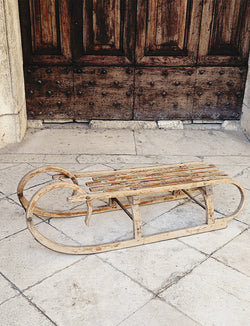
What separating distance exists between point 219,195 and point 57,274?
1.47 m

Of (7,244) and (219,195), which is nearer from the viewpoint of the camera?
(7,244)

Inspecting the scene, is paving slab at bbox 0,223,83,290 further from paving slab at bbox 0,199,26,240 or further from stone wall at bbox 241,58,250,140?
stone wall at bbox 241,58,250,140

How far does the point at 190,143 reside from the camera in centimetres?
399

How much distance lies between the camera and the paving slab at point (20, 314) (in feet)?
5.55

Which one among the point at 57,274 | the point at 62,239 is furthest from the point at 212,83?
the point at 57,274

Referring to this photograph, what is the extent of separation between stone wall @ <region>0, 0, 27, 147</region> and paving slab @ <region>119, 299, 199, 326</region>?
2.54m

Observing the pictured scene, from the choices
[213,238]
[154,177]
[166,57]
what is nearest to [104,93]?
[166,57]

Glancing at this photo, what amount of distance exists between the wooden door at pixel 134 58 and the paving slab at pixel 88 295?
2552mm

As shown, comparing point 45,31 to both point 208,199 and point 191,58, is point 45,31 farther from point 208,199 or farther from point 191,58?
point 208,199

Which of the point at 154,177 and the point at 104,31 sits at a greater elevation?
the point at 104,31

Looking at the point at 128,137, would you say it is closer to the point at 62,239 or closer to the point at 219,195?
the point at 219,195

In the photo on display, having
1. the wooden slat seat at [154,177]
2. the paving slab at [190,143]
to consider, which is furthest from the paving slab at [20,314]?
the paving slab at [190,143]

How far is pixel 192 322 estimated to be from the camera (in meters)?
1.71

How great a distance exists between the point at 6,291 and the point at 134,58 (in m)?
2.93
